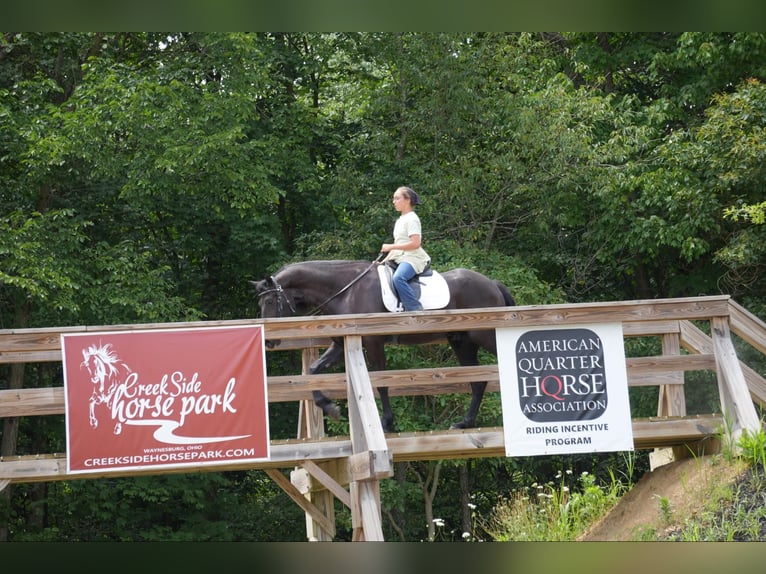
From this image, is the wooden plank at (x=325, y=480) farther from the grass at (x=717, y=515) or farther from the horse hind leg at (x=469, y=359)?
the grass at (x=717, y=515)

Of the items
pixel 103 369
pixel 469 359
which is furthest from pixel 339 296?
pixel 103 369

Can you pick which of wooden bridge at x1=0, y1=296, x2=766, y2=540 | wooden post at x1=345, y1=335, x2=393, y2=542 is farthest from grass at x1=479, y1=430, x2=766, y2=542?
wooden post at x1=345, y1=335, x2=393, y2=542

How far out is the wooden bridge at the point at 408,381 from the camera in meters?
7.28

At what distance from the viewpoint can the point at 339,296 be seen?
8859 mm

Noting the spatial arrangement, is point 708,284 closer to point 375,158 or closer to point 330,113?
point 375,158

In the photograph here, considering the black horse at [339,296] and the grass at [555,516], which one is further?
the black horse at [339,296]

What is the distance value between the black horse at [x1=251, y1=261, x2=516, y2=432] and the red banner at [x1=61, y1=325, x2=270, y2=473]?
1150 mm

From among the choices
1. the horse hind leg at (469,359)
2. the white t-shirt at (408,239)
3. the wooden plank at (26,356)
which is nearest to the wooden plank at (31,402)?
the wooden plank at (26,356)

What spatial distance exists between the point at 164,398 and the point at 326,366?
170 centimetres

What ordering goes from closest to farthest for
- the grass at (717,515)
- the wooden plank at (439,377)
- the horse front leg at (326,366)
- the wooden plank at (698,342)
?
1. the grass at (717,515)
2. the wooden plank at (439,377)
3. the wooden plank at (698,342)
4. the horse front leg at (326,366)

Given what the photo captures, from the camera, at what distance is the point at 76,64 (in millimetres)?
17125

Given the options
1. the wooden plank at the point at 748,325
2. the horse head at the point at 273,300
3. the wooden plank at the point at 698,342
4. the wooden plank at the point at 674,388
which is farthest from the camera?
the wooden plank at the point at 674,388

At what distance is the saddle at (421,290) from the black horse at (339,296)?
102 mm

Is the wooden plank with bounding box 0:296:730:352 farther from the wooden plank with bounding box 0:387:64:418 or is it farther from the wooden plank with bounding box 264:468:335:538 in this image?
the wooden plank with bounding box 264:468:335:538
